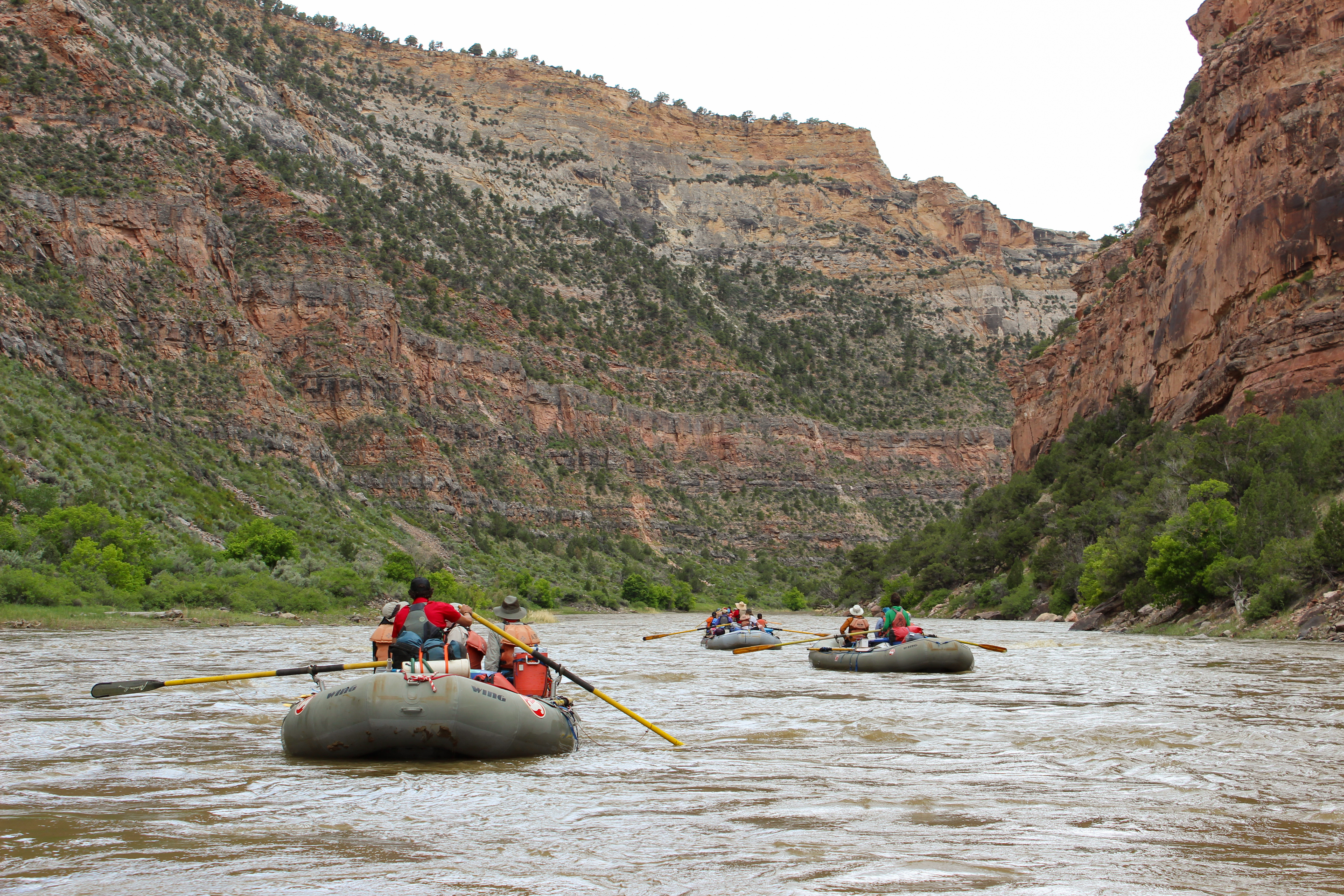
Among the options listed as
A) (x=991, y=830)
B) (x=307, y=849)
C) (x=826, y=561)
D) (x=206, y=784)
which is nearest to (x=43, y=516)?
(x=206, y=784)

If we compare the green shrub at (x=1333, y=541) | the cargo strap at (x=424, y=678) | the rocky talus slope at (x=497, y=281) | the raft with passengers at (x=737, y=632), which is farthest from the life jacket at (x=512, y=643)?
the rocky talus slope at (x=497, y=281)

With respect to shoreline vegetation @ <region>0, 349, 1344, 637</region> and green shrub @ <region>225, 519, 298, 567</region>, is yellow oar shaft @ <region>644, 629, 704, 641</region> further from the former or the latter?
green shrub @ <region>225, 519, 298, 567</region>

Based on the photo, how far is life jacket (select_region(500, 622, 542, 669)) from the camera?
12445mm

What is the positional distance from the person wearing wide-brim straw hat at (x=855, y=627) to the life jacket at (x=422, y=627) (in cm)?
1377

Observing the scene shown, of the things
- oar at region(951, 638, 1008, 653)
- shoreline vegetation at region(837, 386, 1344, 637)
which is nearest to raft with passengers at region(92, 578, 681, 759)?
shoreline vegetation at region(837, 386, 1344, 637)

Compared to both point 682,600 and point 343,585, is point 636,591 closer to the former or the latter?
point 682,600

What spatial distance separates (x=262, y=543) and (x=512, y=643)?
125 ft

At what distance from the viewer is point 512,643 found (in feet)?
40.4

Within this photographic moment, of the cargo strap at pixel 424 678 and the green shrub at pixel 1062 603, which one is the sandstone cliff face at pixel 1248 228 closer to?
the green shrub at pixel 1062 603

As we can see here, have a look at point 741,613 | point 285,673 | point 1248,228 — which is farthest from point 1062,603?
point 285,673

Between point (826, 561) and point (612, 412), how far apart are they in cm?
2456

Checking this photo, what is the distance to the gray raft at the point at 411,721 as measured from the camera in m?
10.3

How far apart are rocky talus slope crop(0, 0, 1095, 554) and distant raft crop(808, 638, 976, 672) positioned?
43.4 m

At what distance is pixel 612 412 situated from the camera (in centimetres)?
10044
